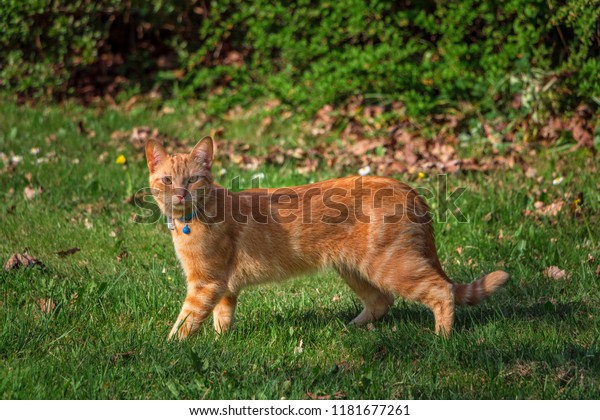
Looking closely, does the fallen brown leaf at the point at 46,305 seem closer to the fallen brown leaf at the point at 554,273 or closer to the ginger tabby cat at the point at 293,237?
the ginger tabby cat at the point at 293,237

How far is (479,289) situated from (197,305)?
66.5 inches

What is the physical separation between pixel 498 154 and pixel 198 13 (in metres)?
4.56

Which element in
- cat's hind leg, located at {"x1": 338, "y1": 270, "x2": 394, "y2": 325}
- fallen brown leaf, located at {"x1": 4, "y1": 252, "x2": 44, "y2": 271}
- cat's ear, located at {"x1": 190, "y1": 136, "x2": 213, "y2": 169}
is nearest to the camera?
cat's ear, located at {"x1": 190, "y1": 136, "x2": 213, "y2": 169}

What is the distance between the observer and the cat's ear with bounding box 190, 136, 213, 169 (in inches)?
190

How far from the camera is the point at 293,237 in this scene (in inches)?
192

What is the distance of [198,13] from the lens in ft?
33.8

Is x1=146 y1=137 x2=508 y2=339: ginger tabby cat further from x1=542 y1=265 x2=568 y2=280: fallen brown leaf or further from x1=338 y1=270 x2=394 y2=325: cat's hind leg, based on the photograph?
x1=542 y1=265 x2=568 y2=280: fallen brown leaf

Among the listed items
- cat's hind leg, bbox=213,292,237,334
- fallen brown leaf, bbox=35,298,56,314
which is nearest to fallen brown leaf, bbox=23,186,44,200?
fallen brown leaf, bbox=35,298,56,314

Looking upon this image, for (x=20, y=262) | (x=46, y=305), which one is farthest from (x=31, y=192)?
(x=46, y=305)

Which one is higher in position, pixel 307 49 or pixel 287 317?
pixel 307 49

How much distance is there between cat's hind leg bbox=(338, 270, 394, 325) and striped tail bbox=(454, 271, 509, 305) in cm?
46

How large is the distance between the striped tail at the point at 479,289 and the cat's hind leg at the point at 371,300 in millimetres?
457

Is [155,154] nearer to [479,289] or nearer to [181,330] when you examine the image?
[181,330]

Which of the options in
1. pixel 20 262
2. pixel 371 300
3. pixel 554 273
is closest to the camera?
pixel 371 300
